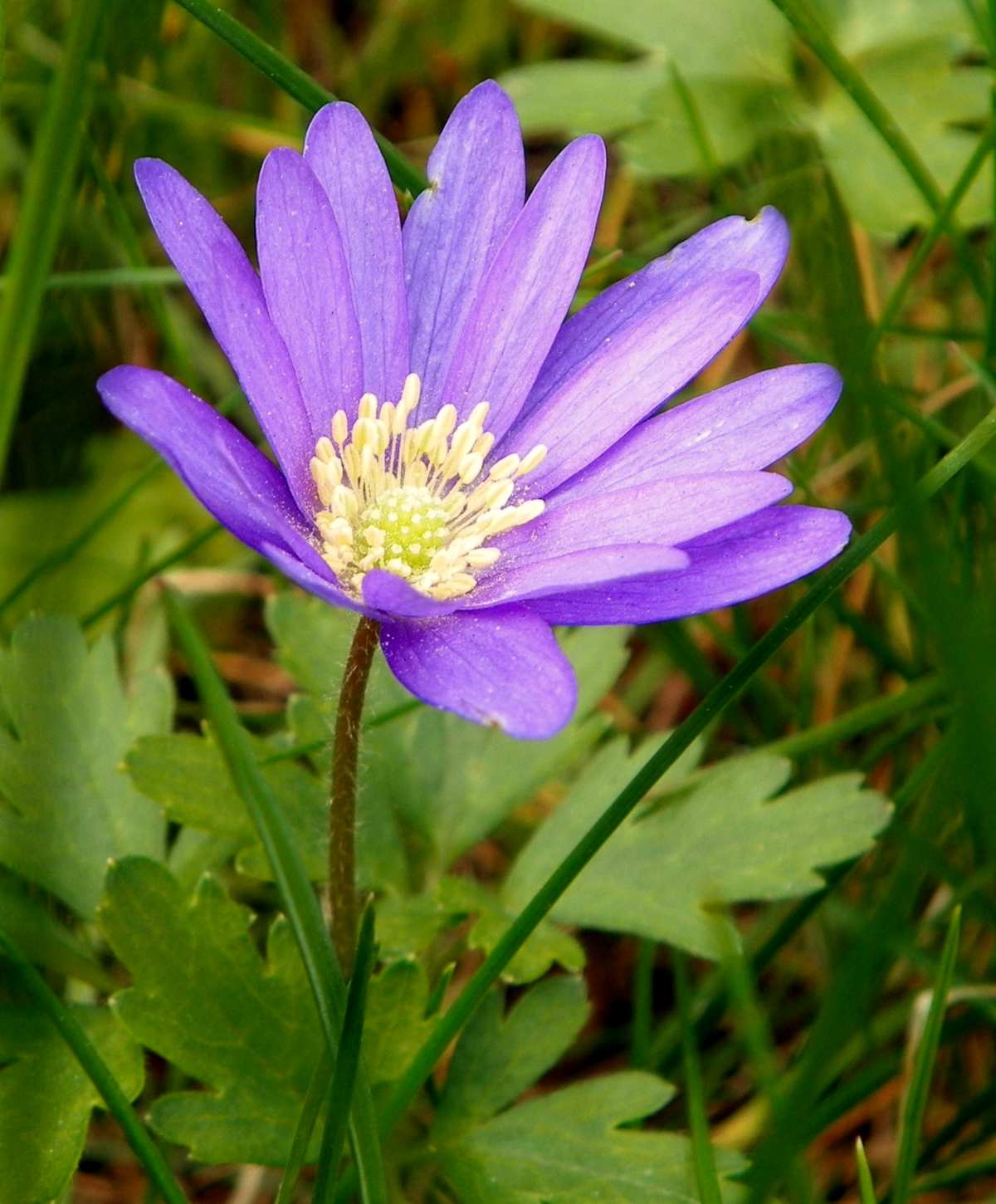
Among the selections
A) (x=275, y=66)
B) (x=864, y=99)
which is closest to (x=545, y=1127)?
(x=275, y=66)

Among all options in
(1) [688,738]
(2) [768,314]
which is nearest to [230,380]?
(2) [768,314]

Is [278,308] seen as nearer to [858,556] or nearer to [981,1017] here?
[858,556]

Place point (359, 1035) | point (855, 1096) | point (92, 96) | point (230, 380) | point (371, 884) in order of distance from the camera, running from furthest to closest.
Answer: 1. point (230, 380)
2. point (92, 96)
3. point (371, 884)
4. point (855, 1096)
5. point (359, 1035)

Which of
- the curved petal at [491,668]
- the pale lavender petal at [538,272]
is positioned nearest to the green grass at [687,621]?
the curved petal at [491,668]

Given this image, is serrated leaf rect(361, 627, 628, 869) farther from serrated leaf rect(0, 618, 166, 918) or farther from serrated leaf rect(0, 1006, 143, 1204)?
serrated leaf rect(0, 1006, 143, 1204)

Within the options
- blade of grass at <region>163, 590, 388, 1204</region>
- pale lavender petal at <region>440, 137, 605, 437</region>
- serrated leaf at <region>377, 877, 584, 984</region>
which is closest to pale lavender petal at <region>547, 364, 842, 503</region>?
pale lavender petal at <region>440, 137, 605, 437</region>
